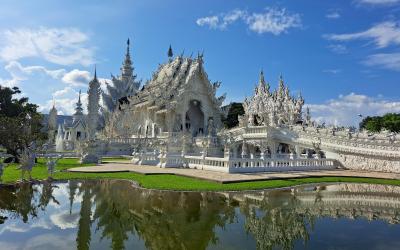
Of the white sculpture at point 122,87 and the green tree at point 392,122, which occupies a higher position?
the white sculpture at point 122,87

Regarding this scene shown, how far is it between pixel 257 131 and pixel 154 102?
16.7 meters

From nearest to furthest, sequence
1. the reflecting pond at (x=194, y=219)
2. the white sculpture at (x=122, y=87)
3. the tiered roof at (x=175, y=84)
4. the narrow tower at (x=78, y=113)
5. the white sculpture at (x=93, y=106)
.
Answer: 1. the reflecting pond at (x=194, y=219)
2. the tiered roof at (x=175, y=84)
3. the white sculpture at (x=93, y=106)
4. the narrow tower at (x=78, y=113)
5. the white sculpture at (x=122, y=87)

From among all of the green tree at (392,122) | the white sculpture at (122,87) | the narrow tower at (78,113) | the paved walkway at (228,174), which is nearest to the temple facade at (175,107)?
the narrow tower at (78,113)

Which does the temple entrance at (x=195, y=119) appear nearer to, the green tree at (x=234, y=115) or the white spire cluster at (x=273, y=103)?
the white spire cluster at (x=273, y=103)

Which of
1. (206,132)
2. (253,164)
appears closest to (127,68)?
(206,132)

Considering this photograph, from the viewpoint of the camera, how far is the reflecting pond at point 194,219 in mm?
5824

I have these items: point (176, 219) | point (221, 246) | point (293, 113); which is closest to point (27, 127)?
point (176, 219)

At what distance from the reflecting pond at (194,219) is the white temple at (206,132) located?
22.9 ft

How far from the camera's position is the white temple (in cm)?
2019

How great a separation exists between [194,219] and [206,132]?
1421 inches

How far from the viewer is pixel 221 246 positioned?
18.4ft

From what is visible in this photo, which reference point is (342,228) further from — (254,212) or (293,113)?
(293,113)

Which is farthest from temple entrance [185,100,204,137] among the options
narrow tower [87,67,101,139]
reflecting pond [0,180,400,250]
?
reflecting pond [0,180,400,250]

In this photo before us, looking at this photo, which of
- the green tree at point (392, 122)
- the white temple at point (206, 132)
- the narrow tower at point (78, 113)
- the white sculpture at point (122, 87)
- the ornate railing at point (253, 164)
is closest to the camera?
the ornate railing at point (253, 164)
